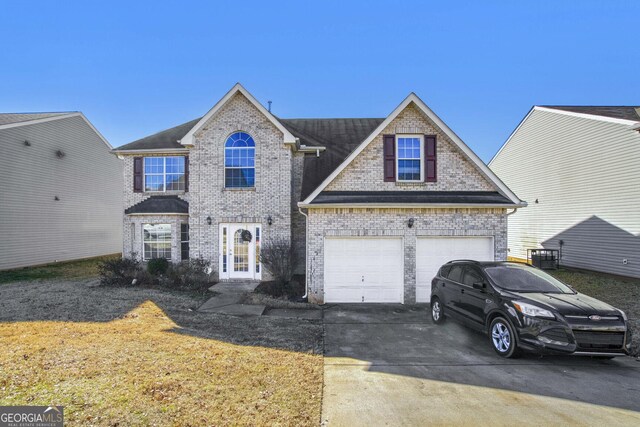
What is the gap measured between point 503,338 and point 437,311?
223 centimetres

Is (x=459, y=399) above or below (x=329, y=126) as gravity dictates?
below

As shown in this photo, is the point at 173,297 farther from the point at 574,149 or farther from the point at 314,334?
the point at 574,149

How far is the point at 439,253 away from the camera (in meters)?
10.3

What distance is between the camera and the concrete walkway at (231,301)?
29.7 feet

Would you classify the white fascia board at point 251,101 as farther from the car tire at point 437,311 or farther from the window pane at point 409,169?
the car tire at point 437,311

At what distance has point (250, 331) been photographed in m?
7.42

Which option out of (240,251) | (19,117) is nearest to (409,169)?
(240,251)

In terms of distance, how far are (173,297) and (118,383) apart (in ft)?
20.5

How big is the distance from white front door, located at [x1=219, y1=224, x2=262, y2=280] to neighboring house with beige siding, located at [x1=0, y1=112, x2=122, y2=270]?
1231 cm

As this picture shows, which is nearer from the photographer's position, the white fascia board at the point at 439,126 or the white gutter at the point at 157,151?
the white fascia board at the point at 439,126

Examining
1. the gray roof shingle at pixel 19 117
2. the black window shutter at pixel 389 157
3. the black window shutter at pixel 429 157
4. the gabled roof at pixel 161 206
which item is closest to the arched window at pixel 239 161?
the gabled roof at pixel 161 206

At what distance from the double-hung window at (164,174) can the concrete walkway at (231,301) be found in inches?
219

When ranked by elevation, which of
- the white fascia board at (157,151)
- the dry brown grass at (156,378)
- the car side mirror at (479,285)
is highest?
the white fascia board at (157,151)

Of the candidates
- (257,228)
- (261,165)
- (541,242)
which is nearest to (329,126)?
(261,165)
